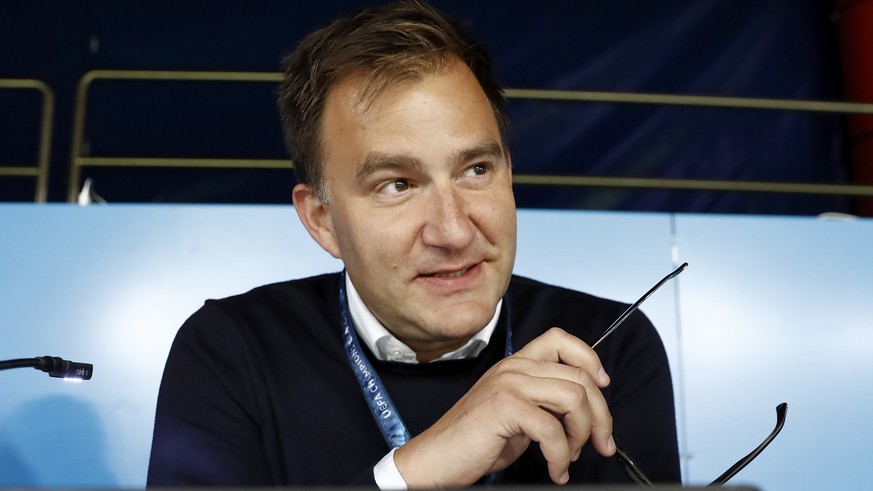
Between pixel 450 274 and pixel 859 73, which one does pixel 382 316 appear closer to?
pixel 450 274

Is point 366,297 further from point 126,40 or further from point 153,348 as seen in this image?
point 126,40

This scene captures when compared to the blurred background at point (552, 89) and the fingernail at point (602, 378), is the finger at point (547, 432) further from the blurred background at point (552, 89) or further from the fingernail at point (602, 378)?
the blurred background at point (552, 89)

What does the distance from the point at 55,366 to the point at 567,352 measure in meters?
0.53

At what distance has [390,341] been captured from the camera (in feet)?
4.11

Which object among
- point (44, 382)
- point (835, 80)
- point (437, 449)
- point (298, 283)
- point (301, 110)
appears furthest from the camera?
point (835, 80)

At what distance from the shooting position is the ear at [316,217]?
4.32ft

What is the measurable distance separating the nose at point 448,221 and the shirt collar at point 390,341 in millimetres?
149

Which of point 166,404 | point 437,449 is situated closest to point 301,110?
point 166,404

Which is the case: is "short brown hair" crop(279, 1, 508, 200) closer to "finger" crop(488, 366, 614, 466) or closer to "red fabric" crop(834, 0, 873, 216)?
"finger" crop(488, 366, 614, 466)

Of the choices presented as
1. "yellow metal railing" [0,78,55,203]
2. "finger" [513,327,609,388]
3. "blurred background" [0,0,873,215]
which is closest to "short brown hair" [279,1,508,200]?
"finger" [513,327,609,388]

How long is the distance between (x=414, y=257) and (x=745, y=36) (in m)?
2.24

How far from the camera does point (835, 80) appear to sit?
3152mm

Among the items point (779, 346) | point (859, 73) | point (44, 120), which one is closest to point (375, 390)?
point (779, 346)

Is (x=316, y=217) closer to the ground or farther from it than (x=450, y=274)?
farther from it
